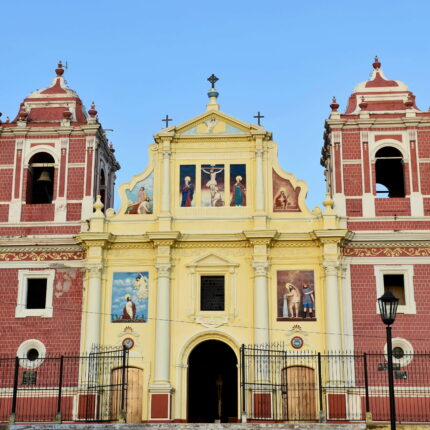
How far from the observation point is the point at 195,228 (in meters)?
29.2

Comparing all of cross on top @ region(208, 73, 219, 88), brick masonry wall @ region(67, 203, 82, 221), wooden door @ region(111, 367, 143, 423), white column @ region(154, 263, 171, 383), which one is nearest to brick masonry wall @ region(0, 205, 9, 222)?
brick masonry wall @ region(67, 203, 82, 221)

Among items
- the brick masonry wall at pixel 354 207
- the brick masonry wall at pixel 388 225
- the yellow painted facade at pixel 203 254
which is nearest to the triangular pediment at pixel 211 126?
the yellow painted facade at pixel 203 254

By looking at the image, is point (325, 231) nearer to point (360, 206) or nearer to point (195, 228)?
point (360, 206)

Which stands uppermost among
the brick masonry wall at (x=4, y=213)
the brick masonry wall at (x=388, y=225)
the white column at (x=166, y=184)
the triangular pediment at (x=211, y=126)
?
the triangular pediment at (x=211, y=126)

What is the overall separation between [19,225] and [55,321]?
3.99 metres

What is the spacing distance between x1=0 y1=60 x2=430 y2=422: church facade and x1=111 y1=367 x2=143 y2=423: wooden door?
0.26 feet

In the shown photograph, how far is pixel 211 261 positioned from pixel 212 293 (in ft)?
3.82

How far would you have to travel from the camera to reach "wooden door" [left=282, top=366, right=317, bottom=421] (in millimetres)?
26906

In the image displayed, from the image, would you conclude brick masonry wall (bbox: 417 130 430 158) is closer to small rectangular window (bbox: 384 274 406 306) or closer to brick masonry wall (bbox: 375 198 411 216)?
brick masonry wall (bbox: 375 198 411 216)

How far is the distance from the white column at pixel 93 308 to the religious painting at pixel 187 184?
402 centimetres

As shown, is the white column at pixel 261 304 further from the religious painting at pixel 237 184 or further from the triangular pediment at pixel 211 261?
the religious painting at pixel 237 184

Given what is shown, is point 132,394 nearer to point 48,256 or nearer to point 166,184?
point 48,256

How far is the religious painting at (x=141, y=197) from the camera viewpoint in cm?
2978

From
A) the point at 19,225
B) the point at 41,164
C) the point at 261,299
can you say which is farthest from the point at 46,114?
the point at 261,299
